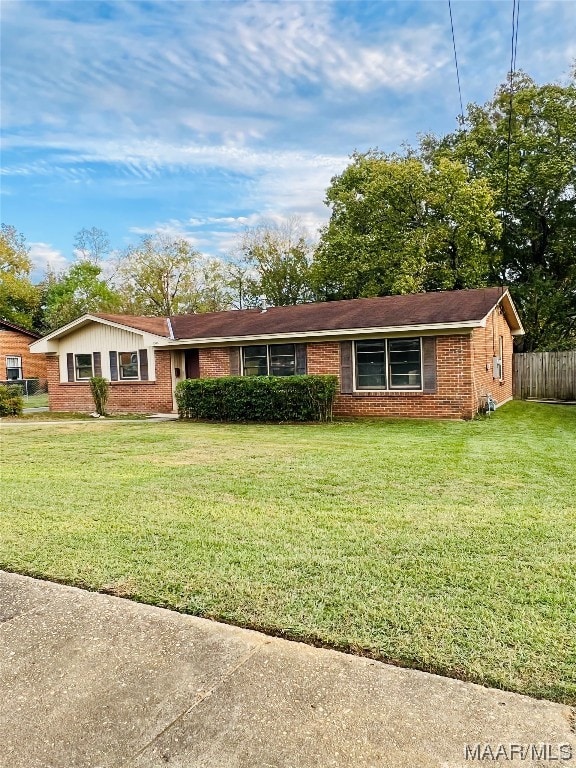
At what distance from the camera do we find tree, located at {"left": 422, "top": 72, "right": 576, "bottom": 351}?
2277cm

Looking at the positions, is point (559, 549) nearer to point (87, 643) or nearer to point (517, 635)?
point (517, 635)

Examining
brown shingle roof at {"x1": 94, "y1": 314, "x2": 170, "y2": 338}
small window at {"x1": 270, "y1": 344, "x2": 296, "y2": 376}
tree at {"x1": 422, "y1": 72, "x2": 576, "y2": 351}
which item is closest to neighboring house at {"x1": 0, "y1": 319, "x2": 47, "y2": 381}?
brown shingle roof at {"x1": 94, "y1": 314, "x2": 170, "y2": 338}

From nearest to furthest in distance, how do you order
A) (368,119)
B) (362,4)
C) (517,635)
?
(517,635), (362,4), (368,119)

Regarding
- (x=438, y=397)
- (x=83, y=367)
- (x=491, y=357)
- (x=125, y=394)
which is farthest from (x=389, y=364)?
(x=83, y=367)

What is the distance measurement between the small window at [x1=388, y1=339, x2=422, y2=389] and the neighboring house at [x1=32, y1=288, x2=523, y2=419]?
1.0 inches

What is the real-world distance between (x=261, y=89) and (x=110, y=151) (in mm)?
6665

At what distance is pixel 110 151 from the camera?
690 inches

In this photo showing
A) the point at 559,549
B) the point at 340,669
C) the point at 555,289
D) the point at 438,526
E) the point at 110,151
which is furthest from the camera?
the point at 555,289

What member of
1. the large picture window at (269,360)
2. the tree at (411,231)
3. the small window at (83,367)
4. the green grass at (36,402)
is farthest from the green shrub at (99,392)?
the tree at (411,231)

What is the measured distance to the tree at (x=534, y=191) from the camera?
74.7 feet

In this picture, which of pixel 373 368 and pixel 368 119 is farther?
pixel 368 119

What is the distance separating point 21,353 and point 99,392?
55.1ft

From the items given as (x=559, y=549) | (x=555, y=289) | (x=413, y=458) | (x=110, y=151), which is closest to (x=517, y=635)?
(x=559, y=549)

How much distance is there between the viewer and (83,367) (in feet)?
57.5
